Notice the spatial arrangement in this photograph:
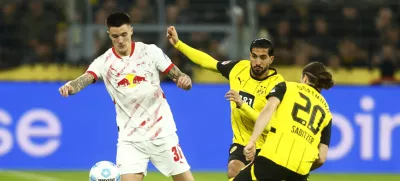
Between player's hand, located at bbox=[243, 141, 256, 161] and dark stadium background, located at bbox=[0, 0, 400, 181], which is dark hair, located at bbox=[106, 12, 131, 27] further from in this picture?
dark stadium background, located at bbox=[0, 0, 400, 181]

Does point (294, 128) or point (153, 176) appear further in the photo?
point (153, 176)

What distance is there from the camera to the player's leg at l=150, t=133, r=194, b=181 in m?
9.31

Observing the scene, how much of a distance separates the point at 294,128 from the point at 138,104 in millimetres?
1987

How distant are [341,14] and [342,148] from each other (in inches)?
182

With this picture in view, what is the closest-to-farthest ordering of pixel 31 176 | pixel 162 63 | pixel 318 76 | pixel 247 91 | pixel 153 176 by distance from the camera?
pixel 318 76
pixel 162 63
pixel 247 91
pixel 31 176
pixel 153 176

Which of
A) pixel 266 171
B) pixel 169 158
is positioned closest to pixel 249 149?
pixel 266 171

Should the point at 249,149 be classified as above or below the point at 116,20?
below

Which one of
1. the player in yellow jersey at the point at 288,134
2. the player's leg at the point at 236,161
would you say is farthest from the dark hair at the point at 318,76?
the player's leg at the point at 236,161

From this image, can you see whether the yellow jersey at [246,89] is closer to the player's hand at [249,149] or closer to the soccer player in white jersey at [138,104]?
the soccer player in white jersey at [138,104]

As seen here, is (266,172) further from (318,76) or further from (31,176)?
(31,176)

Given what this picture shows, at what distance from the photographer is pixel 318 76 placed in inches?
313

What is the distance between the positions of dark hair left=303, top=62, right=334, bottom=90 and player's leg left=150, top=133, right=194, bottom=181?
75.0 inches

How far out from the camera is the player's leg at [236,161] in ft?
31.6

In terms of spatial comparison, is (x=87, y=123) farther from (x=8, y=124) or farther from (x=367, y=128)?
(x=367, y=128)
